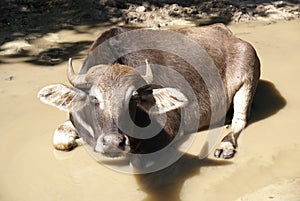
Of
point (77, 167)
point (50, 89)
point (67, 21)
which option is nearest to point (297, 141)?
point (77, 167)

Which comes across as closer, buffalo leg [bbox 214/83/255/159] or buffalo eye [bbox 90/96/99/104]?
buffalo eye [bbox 90/96/99/104]

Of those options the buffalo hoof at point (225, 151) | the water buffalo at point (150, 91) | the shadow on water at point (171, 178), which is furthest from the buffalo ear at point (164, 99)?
the buffalo hoof at point (225, 151)

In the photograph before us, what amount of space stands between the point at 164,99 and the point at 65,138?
1281 millimetres

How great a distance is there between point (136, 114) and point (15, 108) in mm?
1982

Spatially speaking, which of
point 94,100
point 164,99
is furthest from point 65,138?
point 164,99

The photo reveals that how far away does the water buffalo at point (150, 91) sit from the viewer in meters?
4.20

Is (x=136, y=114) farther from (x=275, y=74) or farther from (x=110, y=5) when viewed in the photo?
(x=110, y=5)

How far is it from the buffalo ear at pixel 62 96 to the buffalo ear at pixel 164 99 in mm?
524

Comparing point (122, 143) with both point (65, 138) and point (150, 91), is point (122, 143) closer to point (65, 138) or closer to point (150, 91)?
point (150, 91)

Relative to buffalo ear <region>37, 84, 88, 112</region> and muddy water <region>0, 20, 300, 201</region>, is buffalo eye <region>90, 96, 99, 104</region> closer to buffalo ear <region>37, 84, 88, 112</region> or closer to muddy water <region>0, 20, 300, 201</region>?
buffalo ear <region>37, 84, 88, 112</region>

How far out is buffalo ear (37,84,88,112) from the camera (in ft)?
14.3

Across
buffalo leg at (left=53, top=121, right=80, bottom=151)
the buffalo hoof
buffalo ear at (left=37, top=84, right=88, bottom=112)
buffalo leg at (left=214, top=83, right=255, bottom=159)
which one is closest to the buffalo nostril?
buffalo ear at (left=37, top=84, right=88, bottom=112)

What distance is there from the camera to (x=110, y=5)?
938 centimetres

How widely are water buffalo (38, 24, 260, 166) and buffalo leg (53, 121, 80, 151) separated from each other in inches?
0.4
